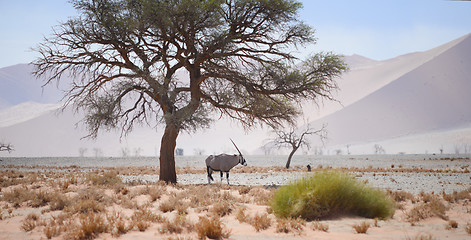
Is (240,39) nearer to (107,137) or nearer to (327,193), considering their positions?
(327,193)

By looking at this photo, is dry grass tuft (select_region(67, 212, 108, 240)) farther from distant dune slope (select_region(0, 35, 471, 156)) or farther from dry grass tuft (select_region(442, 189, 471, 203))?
distant dune slope (select_region(0, 35, 471, 156))

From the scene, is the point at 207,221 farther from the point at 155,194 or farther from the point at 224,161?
the point at 224,161

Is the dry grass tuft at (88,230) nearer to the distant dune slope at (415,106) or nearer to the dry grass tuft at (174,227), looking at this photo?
the dry grass tuft at (174,227)

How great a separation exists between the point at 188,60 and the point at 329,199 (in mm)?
11968

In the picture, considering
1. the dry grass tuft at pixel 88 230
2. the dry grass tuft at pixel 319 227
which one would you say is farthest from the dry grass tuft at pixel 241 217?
the dry grass tuft at pixel 88 230

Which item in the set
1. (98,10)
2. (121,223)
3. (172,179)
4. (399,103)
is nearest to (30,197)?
(121,223)

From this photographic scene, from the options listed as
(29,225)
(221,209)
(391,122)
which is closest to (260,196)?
(221,209)

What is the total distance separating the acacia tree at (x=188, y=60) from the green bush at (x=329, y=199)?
864 centimetres

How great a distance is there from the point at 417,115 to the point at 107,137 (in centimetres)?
14566

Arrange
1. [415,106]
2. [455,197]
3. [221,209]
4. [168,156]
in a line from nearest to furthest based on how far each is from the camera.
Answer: [221,209] < [455,197] < [168,156] < [415,106]

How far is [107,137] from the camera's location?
200 metres

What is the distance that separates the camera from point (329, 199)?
9.50 metres

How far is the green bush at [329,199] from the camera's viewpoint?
9.42 metres

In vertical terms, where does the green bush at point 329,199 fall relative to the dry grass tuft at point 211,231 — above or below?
above
